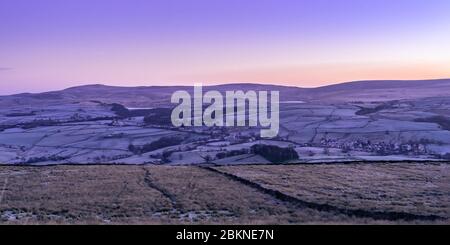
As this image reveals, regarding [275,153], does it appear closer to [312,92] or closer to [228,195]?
[228,195]

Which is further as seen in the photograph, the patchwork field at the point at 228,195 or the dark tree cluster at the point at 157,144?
the dark tree cluster at the point at 157,144

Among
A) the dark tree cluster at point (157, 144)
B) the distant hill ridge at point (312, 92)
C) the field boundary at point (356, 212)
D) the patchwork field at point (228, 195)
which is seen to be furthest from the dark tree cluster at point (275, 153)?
the distant hill ridge at point (312, 92)

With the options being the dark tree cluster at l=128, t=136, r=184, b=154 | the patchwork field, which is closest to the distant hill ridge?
the dark tree cluster at l=128, t=136, r=184, b=154

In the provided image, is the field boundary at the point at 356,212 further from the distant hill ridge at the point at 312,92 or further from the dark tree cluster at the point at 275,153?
the distant hill ridge at the point at 312,92

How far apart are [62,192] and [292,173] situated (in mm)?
12283

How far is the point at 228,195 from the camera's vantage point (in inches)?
758

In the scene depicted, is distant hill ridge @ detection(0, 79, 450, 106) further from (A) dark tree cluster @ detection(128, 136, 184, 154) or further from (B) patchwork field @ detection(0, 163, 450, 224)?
(B) patchwork field @ detection(0, 163, 450, 224)

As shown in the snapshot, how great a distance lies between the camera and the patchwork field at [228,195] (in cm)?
1512

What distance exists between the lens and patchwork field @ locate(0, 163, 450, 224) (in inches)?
595

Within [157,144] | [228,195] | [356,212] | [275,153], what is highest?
[356,212]

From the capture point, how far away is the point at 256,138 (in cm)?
6588

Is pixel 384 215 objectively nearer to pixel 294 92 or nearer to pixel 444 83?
pixel 294 92

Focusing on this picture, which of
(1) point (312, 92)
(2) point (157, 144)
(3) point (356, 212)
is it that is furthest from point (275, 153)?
(1) point (312, 92)
